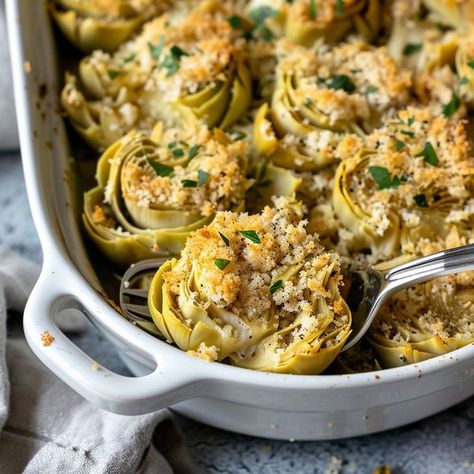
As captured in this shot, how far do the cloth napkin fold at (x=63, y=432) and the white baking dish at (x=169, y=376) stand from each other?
0.11 metres

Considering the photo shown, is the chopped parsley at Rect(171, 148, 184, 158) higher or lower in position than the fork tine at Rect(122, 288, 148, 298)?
higher

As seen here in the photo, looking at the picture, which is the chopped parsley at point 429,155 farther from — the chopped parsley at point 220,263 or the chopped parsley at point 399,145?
the chopped parsley at point 220,263

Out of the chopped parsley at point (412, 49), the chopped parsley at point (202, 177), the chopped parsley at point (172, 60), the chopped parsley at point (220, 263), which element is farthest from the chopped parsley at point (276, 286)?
the chopped parsley at point (412, 49)

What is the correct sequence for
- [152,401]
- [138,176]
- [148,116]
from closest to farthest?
[152,401]
[138,176]
[148,116]

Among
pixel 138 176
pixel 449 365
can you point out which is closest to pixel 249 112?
pixel 138 176

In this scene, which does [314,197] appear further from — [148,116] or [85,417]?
[85,417]

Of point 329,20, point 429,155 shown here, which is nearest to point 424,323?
point 429,155

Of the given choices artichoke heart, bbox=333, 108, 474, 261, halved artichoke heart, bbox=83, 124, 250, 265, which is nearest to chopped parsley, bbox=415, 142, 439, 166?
artichoke heart, bbox=333, 108, 474, 261

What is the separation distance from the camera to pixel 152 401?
4.99 feet

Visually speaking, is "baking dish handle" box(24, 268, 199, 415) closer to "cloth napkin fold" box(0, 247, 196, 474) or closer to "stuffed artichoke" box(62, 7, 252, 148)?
"cloth napkin fold" box(0, 247, 196, 474)

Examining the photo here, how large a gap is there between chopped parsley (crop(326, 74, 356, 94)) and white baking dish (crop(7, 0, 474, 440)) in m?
0.69

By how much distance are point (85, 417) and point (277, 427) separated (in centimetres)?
43

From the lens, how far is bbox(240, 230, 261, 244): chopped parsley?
170 centimetres

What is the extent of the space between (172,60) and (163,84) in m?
0.07
